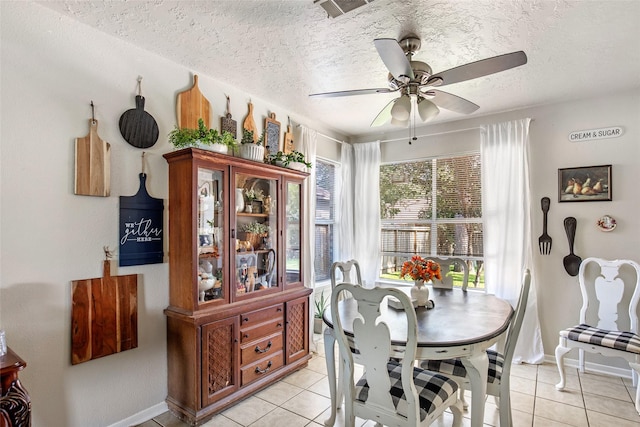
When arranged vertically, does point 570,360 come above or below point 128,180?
below

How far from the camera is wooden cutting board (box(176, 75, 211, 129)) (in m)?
2.54

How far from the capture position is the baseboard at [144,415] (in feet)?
7.19

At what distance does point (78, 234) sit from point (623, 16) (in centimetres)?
350

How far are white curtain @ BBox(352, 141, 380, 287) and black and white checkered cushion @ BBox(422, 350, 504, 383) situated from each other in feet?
7.25

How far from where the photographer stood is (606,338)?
8.41 feet

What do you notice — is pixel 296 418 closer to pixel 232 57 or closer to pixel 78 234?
pixel 78 234

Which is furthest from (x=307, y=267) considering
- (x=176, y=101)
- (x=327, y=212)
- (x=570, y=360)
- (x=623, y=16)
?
(x=623, y=16)

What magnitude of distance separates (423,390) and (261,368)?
Result: 1.45 m

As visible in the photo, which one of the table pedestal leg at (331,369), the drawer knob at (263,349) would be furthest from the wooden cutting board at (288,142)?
the table pedestal leg at (331,369)

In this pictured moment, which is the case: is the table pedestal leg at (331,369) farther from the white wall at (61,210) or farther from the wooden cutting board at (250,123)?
the wooden cutting board at (250,123)

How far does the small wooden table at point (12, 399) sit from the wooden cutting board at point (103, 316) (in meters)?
0.62

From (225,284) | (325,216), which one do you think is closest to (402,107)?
(225,284)

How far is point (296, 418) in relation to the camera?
233cm

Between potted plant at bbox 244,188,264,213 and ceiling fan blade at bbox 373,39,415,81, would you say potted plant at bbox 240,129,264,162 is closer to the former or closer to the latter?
potted plant at bbox 244,188,264,213
